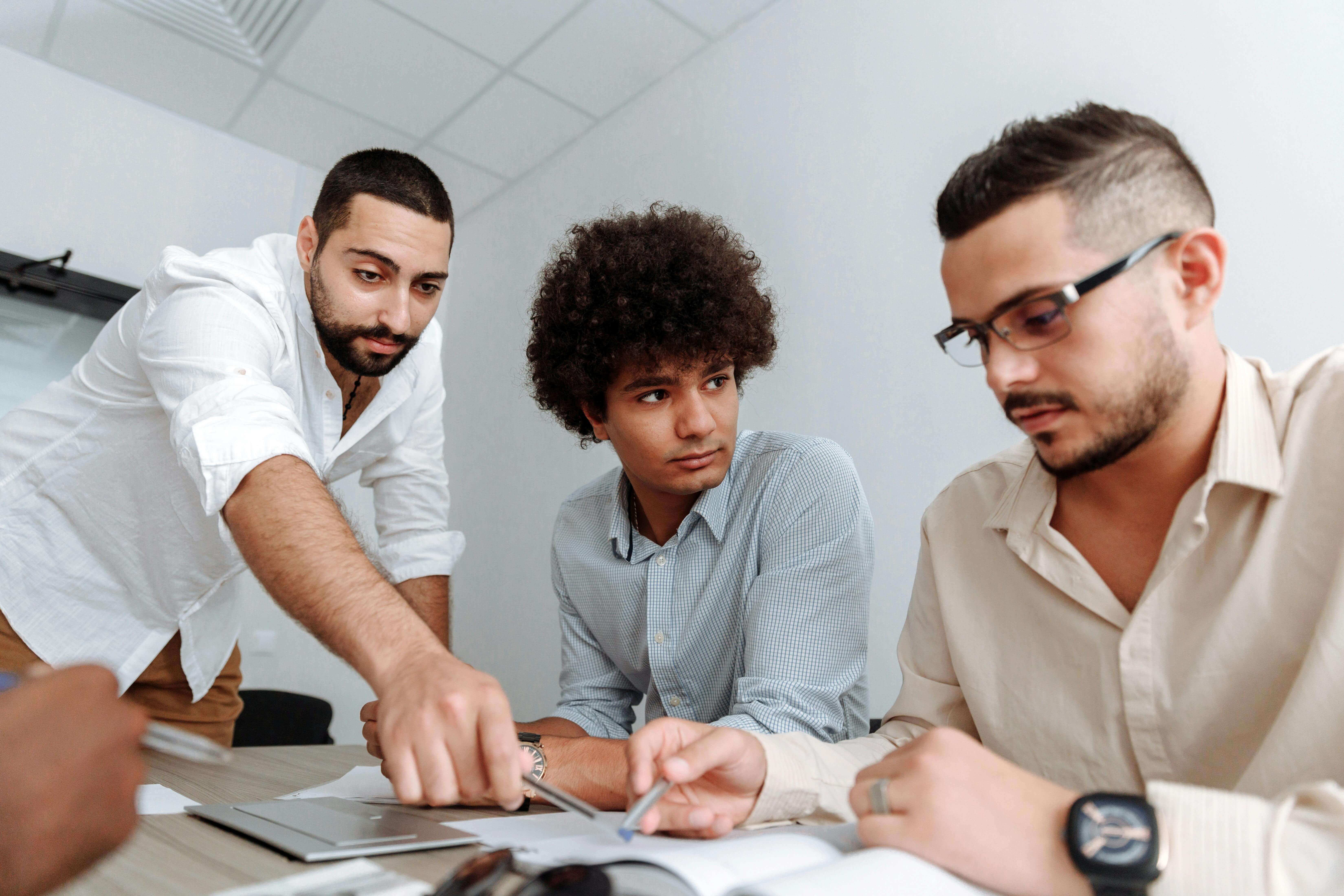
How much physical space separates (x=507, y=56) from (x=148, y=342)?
2.25m

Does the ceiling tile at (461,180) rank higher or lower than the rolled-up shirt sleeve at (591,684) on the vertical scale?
higher

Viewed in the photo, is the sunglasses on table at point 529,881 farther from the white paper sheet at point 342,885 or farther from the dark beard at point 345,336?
the dark beard at point 345,336

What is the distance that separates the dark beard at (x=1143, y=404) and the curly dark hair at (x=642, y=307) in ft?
2.46

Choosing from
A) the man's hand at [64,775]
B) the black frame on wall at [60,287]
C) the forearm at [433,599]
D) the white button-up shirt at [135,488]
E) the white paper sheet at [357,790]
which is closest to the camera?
the man's hand at [64,775]

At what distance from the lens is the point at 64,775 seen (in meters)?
0.45

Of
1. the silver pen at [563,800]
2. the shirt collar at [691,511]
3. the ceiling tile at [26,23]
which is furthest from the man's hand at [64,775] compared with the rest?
the ceiling tile at [26,23]

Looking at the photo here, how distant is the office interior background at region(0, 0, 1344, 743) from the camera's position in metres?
1.72

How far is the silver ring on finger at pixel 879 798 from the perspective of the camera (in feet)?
2.26

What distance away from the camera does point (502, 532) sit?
3.77 meters

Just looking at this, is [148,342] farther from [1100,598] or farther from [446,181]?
[446,181]

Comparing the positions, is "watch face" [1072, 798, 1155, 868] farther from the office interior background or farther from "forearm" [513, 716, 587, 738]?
the office interior background

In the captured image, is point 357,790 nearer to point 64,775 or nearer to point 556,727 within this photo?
point 556,727

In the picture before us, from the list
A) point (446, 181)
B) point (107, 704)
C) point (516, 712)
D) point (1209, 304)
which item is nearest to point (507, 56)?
point (446, 181)

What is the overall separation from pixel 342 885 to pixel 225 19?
3.46 metres
